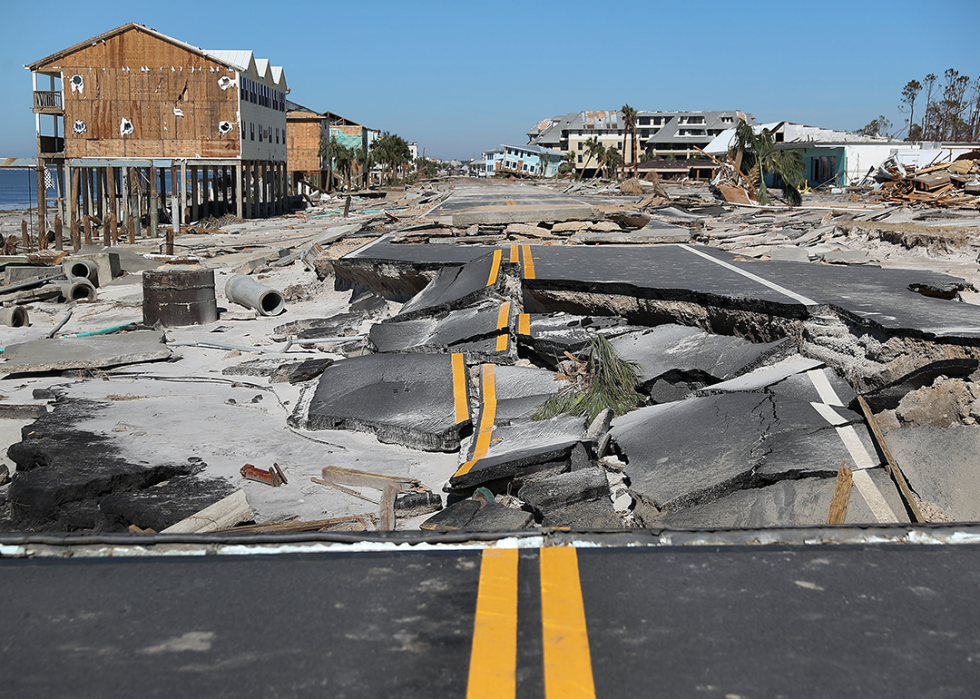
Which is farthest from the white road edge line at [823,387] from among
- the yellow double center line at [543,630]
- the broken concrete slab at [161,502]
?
the broken concrete slab at [161,502]

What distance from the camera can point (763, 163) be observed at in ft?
107

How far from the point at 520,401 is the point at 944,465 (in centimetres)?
335

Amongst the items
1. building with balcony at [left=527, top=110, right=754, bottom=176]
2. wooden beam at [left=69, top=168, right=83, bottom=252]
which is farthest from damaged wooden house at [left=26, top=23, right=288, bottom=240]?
building with balcony at [left=527, top=110, right=754, bottom=176]

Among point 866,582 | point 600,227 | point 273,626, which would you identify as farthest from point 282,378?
point 600,227

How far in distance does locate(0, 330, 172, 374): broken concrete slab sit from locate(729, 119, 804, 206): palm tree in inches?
946

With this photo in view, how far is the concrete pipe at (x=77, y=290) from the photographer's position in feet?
49.6

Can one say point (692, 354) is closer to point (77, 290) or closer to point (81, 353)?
point (81, 353)

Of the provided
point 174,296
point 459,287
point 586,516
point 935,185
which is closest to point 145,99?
point 174,296

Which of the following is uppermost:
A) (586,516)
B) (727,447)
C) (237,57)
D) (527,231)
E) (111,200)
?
(237,57)

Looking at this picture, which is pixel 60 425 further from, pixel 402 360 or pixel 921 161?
pixel 921 161

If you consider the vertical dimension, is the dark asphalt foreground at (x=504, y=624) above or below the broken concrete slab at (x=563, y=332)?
below

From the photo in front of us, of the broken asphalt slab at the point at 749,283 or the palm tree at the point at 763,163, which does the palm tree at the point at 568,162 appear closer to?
the palm tree at the point at 763,163

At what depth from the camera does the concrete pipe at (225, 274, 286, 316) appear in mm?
13209

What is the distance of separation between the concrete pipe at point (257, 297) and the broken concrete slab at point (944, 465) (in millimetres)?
10262
